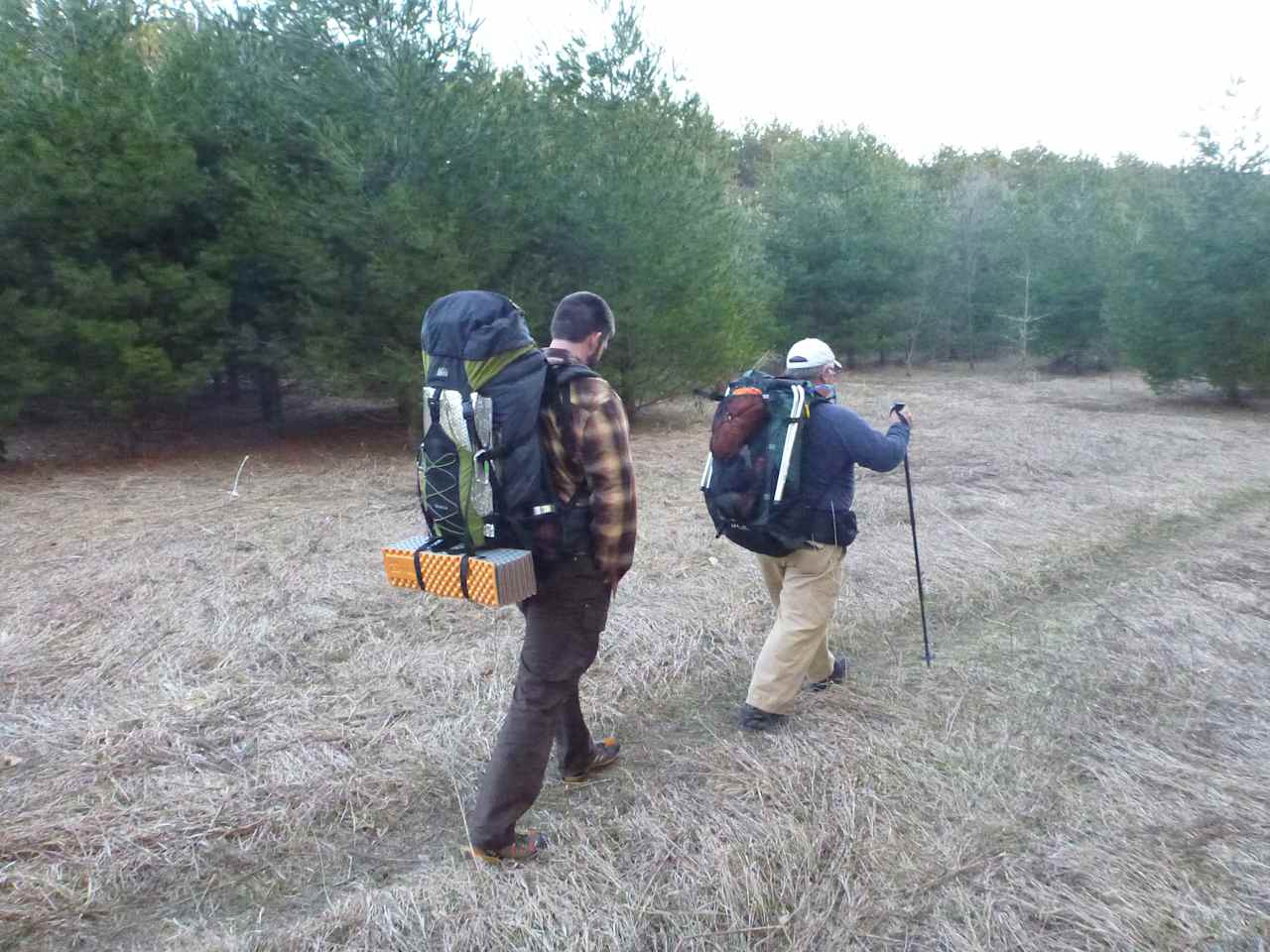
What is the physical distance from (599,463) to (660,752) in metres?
1.51

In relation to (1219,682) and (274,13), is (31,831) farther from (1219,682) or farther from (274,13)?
(274,13)

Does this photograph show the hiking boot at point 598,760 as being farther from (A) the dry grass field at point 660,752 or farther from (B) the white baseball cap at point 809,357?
(B) the white baseball cap at point 809,357

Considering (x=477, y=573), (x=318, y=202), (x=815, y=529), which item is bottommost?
(x=815, y=529)

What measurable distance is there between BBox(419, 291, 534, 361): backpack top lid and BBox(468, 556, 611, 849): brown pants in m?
0.69

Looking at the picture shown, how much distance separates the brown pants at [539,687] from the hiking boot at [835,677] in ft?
5.41

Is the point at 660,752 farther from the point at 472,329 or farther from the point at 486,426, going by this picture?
the point at 472,329

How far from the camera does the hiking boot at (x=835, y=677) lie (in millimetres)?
4121

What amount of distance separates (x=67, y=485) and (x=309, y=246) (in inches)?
122

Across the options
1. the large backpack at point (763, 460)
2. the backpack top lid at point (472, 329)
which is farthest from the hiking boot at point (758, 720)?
the backpack top lid at point (472, 329)

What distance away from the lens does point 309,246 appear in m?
8.41

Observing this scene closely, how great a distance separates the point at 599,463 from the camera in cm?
267

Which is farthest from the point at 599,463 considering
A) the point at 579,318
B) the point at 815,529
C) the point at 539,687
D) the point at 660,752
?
the point at 660,752

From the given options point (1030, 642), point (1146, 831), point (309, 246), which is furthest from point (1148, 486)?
point (309, 246)

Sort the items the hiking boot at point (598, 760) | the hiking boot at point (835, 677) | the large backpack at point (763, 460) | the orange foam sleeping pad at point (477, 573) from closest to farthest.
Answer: the orange foam sleeping pad at point (477, 573), the hiking boot at point (598, 760), the large backpack at point (763, 460), the hiking boot at point (835, 677)
